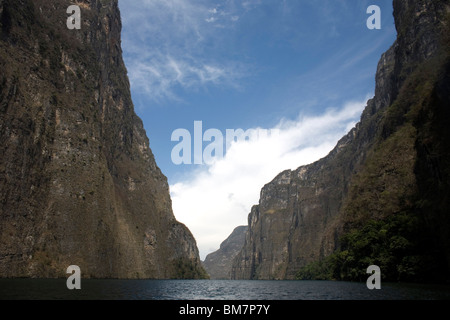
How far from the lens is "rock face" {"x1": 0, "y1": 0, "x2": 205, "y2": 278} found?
9750cm

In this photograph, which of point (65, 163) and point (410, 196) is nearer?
point (410, 196)

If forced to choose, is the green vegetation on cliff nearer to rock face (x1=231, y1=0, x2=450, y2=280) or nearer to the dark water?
rock face (x1=231, y1=0, x2=450, y2=280)

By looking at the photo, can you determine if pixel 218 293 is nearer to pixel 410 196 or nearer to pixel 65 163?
pixel 410 196

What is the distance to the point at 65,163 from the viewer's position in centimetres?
12019

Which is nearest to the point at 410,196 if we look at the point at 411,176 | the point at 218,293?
the point at 411,176

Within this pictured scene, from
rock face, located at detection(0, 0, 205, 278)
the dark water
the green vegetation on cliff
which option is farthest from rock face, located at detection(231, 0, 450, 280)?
rock face, located at detection(0, 0, 205, 278)

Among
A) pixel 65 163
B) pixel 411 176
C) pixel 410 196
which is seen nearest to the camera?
pixel 410 196

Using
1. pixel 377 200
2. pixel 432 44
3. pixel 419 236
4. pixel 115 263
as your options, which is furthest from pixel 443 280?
pixel 115 263

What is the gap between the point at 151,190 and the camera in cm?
19012

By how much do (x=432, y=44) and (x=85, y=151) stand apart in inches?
4581

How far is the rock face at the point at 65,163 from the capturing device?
320 feet

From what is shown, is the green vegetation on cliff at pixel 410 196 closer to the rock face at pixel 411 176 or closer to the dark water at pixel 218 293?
the rock face at pixel 411 176
